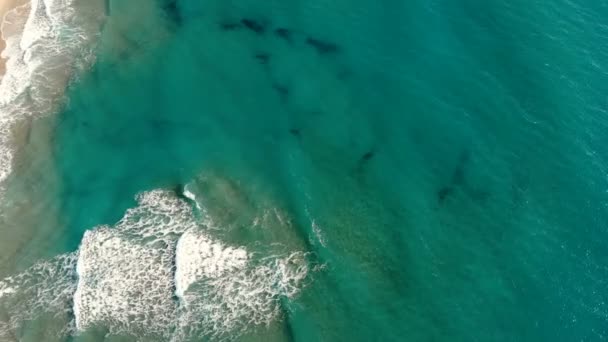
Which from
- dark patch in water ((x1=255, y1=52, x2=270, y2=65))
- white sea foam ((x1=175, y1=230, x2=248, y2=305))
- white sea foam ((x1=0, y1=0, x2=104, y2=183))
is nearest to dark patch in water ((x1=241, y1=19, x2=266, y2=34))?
dark patch in water ((x1=255, y1=52, x2=270, y2=65))

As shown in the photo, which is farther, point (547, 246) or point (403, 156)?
point (403, 156)

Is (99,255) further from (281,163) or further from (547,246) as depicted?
(547,246)

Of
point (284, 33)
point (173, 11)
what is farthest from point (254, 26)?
point (173, 11)

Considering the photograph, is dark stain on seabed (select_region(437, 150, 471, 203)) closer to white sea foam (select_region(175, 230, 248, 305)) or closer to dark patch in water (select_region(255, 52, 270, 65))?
white sea foam (select_region(175, 230, 248, 305))

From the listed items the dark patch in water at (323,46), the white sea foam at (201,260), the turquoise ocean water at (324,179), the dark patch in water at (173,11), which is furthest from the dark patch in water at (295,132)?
the dark patch in water at (173,11)

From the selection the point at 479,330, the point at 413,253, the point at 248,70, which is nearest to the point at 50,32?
the point at 248,70

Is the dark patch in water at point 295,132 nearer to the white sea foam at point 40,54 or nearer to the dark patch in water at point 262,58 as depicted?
the dark patch in water at point 262,58
